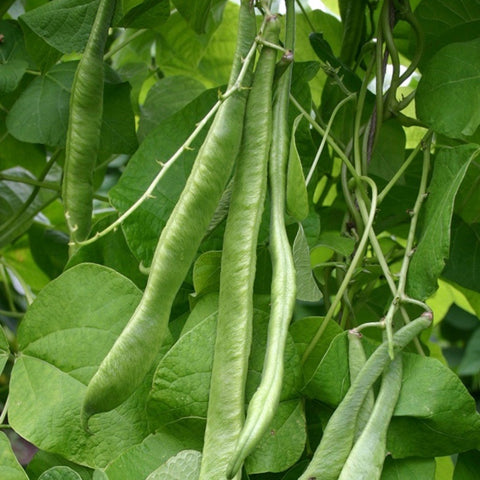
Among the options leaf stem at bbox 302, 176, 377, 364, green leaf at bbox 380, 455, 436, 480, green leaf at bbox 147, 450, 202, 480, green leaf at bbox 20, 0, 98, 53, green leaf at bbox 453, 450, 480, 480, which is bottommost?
green leaf at bbox 453, 450, 480, 480

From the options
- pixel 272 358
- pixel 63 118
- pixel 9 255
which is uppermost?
pixel 63 118

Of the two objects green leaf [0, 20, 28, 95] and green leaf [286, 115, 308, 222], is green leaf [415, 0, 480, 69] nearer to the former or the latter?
green leaf [286, 115, 308, 222]

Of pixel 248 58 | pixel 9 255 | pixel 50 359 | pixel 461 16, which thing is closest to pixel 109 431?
pixel 50 359

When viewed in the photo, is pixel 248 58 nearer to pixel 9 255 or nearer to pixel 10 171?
pixel 10 171

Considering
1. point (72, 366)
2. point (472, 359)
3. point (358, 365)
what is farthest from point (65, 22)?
point (472, 359)

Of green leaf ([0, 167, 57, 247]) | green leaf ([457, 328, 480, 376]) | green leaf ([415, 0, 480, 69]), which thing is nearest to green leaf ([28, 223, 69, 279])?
green leaf ([0, 167, 57, 247])

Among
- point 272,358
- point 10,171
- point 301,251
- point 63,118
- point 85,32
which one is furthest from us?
point 10,171
